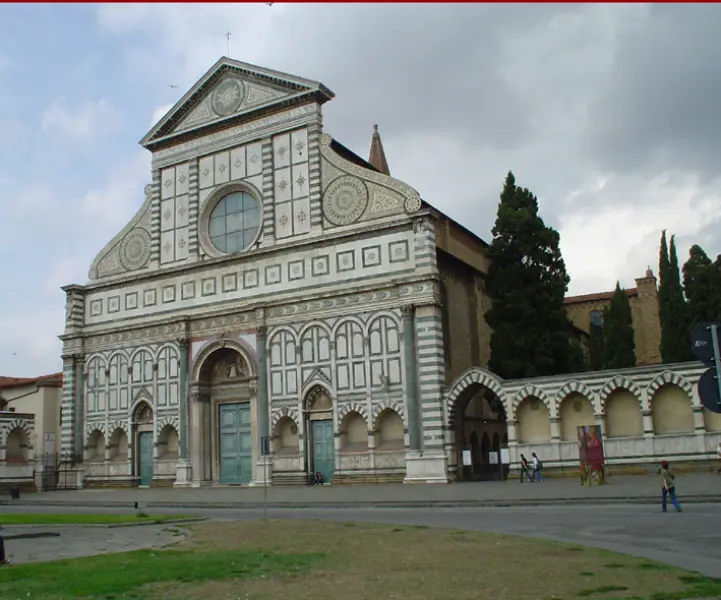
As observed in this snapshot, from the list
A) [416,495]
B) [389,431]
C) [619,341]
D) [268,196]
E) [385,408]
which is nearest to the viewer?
[416,495]

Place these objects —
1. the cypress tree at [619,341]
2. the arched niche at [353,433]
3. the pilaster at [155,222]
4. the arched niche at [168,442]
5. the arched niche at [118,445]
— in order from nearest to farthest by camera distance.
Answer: the arched niche at [353,433]
the arched niche at [168,442]
the arched niche at [118,445]
the pilaster at [155,222]
the cypress tree at [619,341]

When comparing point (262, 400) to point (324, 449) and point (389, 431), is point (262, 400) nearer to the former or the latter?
point (324, 449)

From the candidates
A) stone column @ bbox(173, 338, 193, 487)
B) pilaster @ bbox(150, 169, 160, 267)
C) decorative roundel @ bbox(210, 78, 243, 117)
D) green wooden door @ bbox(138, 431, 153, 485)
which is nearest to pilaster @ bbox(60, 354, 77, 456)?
green wooden door @ bbox(138, 431, 153, 485)

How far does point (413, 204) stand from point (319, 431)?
1110 cm

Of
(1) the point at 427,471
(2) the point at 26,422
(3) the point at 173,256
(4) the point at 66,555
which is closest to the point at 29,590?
(4) the point at 66,555

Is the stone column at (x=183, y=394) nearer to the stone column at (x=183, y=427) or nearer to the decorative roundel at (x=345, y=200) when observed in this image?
the stone column at (x=183, y=427)

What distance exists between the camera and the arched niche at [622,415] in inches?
1254

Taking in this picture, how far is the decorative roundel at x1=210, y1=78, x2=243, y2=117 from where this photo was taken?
4188 centimetres

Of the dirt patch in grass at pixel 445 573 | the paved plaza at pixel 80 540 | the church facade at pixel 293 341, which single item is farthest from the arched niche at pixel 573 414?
the dirt patch in grass at pixel 445 573

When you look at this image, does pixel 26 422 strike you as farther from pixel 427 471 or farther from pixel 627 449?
pixel 627 449

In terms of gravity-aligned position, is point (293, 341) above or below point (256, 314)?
below

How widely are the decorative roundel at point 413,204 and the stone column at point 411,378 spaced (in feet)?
14.2

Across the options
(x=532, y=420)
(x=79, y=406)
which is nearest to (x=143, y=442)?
(x=79, y=406)

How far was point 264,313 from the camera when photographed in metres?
38.8
